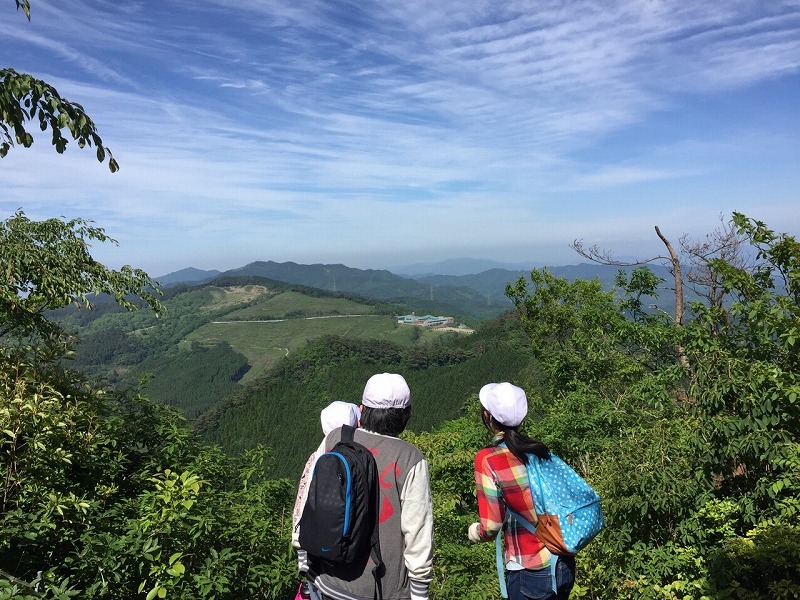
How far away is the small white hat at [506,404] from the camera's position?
241 centimetres

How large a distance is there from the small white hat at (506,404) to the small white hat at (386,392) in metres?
0.40

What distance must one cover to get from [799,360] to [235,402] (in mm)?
85199

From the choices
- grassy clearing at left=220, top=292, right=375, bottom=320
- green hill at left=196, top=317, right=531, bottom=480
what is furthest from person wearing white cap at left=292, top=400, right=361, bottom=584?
grassy clearing at left=220, top=292, right=375, bottom=320

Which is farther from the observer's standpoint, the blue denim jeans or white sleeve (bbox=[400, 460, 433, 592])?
the blue denim jeans

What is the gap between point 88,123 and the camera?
2914 mm

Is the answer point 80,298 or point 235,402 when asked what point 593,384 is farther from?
point 235,402

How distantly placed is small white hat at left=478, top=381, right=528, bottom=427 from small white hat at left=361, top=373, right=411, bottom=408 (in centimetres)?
40

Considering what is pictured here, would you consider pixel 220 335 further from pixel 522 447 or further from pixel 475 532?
pixel 522 447

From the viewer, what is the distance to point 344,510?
208cm

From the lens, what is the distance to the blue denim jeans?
7.98 feet

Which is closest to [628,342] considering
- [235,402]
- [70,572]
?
[70,572]

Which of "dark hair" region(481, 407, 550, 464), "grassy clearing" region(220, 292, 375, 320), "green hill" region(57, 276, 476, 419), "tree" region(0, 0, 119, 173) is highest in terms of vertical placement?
"tree" region(0, 0, 119, 173)

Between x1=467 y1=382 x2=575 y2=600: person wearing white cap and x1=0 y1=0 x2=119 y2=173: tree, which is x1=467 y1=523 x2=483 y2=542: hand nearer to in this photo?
x1=467 y1=382 x2=575 y2=600: person wearing white cap

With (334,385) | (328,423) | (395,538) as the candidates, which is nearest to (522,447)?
A: (395,538)
